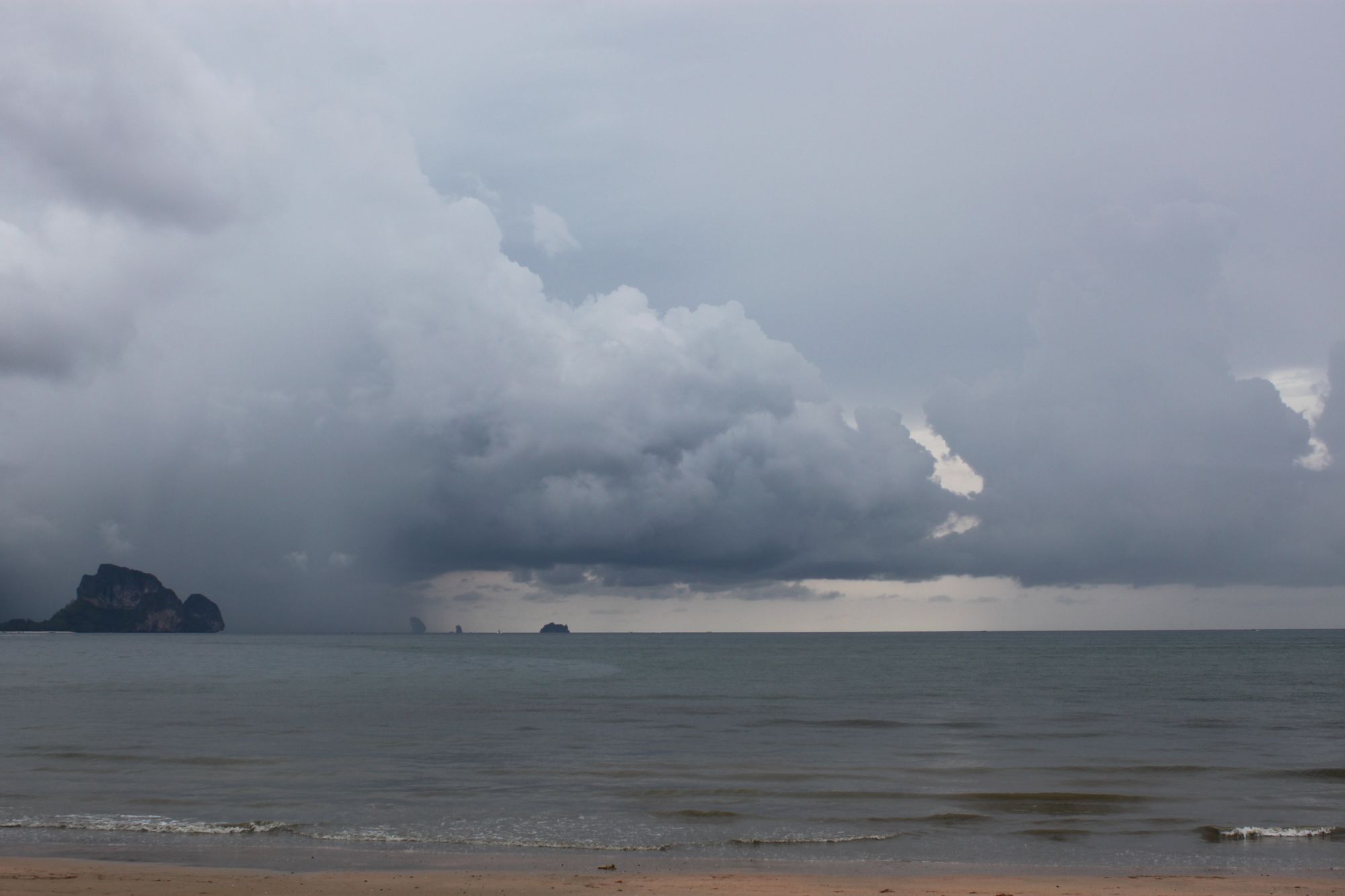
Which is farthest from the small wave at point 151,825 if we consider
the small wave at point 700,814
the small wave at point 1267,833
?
the small wave at point 1267,833

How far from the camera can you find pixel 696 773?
31828 millimetres

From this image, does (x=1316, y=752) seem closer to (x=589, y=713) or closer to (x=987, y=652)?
(x=589, y=713)

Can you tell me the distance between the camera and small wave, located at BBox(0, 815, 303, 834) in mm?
22516

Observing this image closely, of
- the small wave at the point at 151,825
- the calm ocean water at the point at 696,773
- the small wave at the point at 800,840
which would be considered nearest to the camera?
the small wave at the point at 800,840

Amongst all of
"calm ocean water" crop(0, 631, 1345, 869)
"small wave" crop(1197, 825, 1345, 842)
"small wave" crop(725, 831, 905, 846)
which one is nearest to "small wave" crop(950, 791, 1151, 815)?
"calm ocean water" crop(0, 631, 1345, 869)

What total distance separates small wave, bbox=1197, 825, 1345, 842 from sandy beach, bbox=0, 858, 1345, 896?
164 inches

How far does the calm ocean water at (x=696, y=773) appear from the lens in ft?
72.8

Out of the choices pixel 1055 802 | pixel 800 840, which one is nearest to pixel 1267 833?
pixel 1055 802

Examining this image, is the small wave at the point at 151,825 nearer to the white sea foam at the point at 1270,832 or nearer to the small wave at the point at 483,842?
the small wave at the point at 483,842

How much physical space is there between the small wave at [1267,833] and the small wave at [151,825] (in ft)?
74.2

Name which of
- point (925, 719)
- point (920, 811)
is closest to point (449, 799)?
point (920, 811)

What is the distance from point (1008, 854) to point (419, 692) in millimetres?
60910

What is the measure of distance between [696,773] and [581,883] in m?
14.7

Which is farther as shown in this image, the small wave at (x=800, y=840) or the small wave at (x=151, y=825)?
the small wave at (x=151, y=825)
